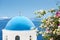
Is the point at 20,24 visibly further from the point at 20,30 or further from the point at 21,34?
the point at 21,34

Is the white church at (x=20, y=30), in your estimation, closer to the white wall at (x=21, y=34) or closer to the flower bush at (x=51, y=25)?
→ the white wall at (x=21, y=34)

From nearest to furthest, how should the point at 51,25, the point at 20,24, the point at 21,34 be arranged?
the point at 51,25 < the point at 20,24 < the point at 21,34

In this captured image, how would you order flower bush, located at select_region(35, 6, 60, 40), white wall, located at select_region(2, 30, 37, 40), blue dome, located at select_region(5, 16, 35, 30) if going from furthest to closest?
white wall, located at select_region(2, 30, 37, 40) → blue dome, located at select_region(5, 16, 35, 30) → flower bush, located at select_region(35, 6, 60, 40)

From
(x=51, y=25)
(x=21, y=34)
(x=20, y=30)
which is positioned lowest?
(x=21, y=34)

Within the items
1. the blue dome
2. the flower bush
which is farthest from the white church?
the flower bush

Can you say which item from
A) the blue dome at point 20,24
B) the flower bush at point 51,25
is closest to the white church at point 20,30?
the blue dome at point 20,24

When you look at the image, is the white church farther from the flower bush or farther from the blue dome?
the flower bush

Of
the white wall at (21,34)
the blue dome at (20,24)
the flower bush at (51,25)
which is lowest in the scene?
the white wall at (21,34)

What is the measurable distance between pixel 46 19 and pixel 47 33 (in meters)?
0.24

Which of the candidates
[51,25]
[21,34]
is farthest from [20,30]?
[51,25]

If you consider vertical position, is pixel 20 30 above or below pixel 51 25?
below

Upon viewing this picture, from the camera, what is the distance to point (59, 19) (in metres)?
2.97

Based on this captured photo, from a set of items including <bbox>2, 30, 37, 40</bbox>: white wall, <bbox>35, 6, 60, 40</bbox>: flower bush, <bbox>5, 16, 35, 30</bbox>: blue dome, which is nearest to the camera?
<bbox>35, 6, 60, 40</bbox>: flower bush

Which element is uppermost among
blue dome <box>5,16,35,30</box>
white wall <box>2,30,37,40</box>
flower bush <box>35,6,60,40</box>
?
flower bush <box>35,6,60,40</box>
